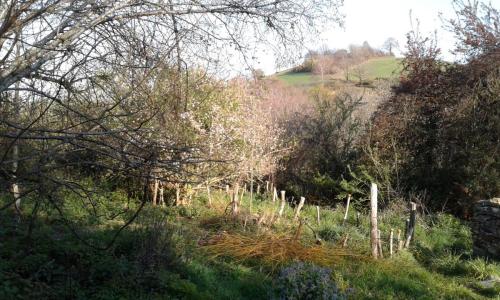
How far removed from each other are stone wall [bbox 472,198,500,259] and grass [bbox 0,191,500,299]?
31 cm

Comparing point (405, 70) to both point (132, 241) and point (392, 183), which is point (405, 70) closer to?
point (392, 183)

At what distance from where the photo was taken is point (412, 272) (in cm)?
793

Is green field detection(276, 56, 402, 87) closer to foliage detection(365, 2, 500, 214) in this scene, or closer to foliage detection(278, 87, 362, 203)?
foliage detection(278, 87, 362, 203)

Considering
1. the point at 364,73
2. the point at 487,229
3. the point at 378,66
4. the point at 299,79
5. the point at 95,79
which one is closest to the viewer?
the point at 95,79

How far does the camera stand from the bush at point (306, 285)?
5.84m

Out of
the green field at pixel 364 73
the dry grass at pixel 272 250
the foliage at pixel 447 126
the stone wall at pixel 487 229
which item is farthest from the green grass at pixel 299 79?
the dry grass at pixel 272 250

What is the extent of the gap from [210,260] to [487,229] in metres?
5.16

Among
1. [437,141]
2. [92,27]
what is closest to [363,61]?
[437,141]

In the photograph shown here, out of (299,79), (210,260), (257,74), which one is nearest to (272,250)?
(210,260)

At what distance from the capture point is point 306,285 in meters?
5.93

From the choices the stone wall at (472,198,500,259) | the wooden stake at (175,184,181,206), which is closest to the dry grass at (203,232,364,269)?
the stone wall at (472,198,500,259)

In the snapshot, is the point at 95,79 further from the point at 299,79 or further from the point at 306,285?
the point at 299,79

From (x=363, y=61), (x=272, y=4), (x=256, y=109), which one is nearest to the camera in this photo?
(x=272, y=4)

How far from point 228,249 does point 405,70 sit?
34.4ft
